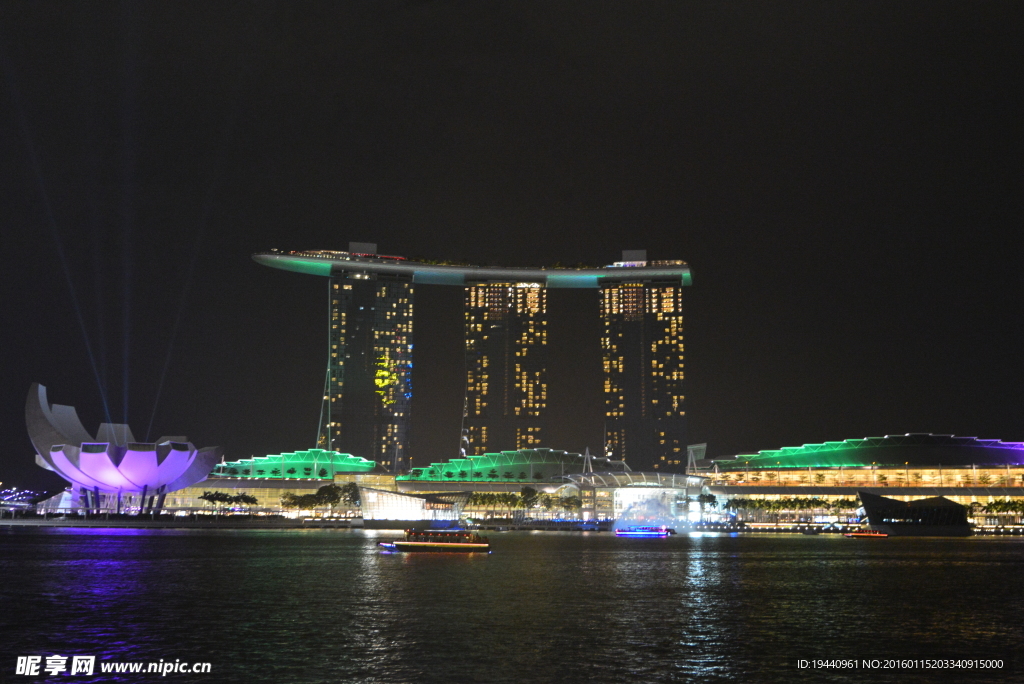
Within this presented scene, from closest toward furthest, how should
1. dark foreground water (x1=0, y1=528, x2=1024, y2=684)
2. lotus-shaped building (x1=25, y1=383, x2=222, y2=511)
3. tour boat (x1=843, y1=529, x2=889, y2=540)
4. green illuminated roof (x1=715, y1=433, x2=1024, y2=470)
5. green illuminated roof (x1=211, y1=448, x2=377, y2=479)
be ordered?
dark foreground water (x1=0, y1=528, x2=1024, y2=684), tour boat (x1=843, y1=529, x2=889, y2=540), lotus-shaped building (x1=25, y1=383, x2=222, y2=511), green illuminated roof (x1=715, y1=433, x2=1024, y2=470), green illuminated roof (x1=211, y1=448, x2=377, y2=479)

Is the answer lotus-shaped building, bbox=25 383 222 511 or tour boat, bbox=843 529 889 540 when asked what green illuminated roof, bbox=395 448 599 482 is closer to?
lotus-shaped building, bbox=25 383 222 511

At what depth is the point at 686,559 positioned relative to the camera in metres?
66.2

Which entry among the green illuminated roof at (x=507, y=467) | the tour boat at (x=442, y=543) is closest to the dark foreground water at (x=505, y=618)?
the tour boat at (x=442, y=543)

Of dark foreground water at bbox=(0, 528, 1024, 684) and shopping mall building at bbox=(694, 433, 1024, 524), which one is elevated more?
shopping mall building at bbox=(694, 433, 1024, 524)

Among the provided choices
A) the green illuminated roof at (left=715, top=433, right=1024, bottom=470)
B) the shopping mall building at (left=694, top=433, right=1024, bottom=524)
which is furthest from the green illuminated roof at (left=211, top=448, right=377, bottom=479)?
the green illuminated roof at (left=715, top=433, right=1024, bottom=470)

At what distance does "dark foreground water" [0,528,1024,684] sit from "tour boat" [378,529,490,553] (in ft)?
51.7

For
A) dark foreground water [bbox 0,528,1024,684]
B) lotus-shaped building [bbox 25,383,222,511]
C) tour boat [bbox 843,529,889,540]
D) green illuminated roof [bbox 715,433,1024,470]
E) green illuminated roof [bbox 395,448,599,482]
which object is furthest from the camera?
green illuminated roof [bbox 395,448,599,482]

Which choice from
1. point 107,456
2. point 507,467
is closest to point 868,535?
point 507,467

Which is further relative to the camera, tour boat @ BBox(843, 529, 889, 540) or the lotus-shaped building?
the lotus-shaped building

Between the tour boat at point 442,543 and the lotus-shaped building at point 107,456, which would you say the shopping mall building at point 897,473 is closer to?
the tour boat at point 442,543

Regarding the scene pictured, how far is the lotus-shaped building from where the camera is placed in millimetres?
111250

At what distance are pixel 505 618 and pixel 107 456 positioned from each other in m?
90.6

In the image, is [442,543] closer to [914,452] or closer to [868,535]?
[868,535]

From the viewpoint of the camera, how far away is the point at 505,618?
32.9 metres
